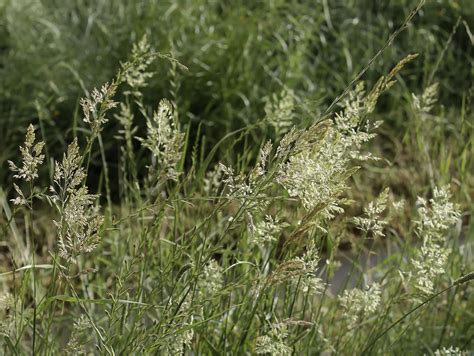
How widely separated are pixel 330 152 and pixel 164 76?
3.07 meters

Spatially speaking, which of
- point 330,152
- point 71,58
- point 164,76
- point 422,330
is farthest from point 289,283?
point 71,58

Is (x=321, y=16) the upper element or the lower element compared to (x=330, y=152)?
lower

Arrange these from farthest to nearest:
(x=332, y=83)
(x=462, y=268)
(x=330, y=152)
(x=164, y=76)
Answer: (x=332, y=83), (x=164, y=76), (x=462, y=268), (x=330, y=152)

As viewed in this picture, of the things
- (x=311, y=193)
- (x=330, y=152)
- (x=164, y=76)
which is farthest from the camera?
(x=164, y=76)

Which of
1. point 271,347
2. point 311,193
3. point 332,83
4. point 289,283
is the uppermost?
point 311,193

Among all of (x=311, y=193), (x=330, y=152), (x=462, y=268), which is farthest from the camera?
(x=462, y=268)

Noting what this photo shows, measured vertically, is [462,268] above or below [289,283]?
below

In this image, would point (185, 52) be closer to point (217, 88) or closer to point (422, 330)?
point (217, 88)

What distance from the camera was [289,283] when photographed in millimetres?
2275

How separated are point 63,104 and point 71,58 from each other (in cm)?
25

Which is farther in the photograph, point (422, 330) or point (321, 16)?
point (321, 16)

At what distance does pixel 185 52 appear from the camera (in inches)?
192

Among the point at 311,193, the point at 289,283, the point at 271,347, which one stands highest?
the point at 311,193

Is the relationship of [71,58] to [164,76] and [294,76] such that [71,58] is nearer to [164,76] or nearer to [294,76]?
[164,76]
